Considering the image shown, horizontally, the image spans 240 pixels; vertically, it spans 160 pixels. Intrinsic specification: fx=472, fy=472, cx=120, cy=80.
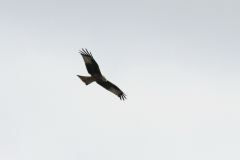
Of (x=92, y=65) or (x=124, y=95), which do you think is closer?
(x=92, y=65)

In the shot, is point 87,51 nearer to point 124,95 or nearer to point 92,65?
point 92,65

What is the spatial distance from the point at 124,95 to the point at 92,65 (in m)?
3.62

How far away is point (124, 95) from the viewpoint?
93.1ft

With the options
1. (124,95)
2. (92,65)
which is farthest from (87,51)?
(124,95)

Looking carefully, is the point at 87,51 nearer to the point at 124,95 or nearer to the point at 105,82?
the point at 105,82

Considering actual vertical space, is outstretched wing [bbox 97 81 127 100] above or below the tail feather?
above

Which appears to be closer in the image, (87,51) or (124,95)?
(87,51)

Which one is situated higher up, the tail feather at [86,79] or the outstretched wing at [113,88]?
the outstretched wing at [113,88]

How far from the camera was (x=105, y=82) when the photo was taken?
26703 mm

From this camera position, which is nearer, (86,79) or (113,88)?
(86,79)

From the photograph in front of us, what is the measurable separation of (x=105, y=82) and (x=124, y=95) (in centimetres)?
215

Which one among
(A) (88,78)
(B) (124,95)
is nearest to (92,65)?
(A) (88,78)

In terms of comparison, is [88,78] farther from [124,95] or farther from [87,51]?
[124,95]

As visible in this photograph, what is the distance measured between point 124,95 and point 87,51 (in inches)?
158
